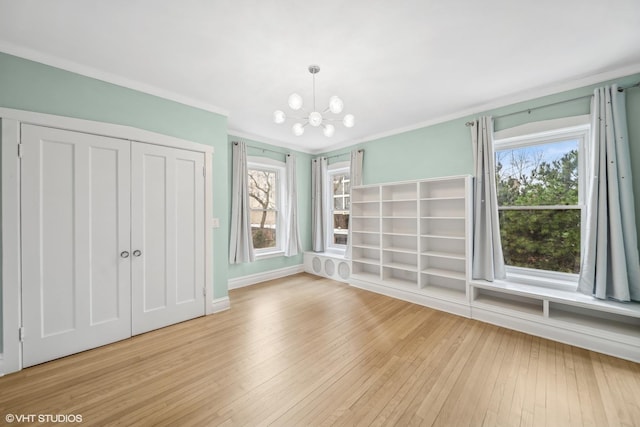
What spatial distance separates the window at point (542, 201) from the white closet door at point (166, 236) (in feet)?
13.6

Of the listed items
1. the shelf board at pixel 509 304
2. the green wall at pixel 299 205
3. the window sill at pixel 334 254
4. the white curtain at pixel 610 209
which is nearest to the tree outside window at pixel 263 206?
the green wall at pixel 299 205

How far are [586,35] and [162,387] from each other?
452cm

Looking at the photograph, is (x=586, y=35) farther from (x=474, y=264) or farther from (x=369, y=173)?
(x=369, y=173)

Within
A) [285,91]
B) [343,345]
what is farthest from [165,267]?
[285,91]

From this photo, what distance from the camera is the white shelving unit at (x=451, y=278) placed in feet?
7.93

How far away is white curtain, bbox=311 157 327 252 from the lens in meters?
5.32

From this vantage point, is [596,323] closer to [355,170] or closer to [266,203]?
[355,170]

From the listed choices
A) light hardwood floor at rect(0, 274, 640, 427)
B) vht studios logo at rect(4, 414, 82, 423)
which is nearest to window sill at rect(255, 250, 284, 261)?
light hardwood floor at rect(0, 274, 640, 427)

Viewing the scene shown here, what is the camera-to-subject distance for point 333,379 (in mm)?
1965

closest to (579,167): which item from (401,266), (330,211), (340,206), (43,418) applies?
(401,266)

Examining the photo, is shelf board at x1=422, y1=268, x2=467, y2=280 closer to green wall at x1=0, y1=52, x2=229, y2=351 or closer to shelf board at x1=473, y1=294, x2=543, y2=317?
shelf board at x1=473, y1=294, x2=543, y2=317

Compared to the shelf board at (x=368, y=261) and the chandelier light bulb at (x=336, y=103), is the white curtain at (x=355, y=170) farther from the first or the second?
the chandelier light bulb at (x=336, y=103)

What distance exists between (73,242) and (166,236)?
784mm

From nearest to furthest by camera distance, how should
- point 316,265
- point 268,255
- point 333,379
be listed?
point 333,379 → point 268,255 → point 316,265
